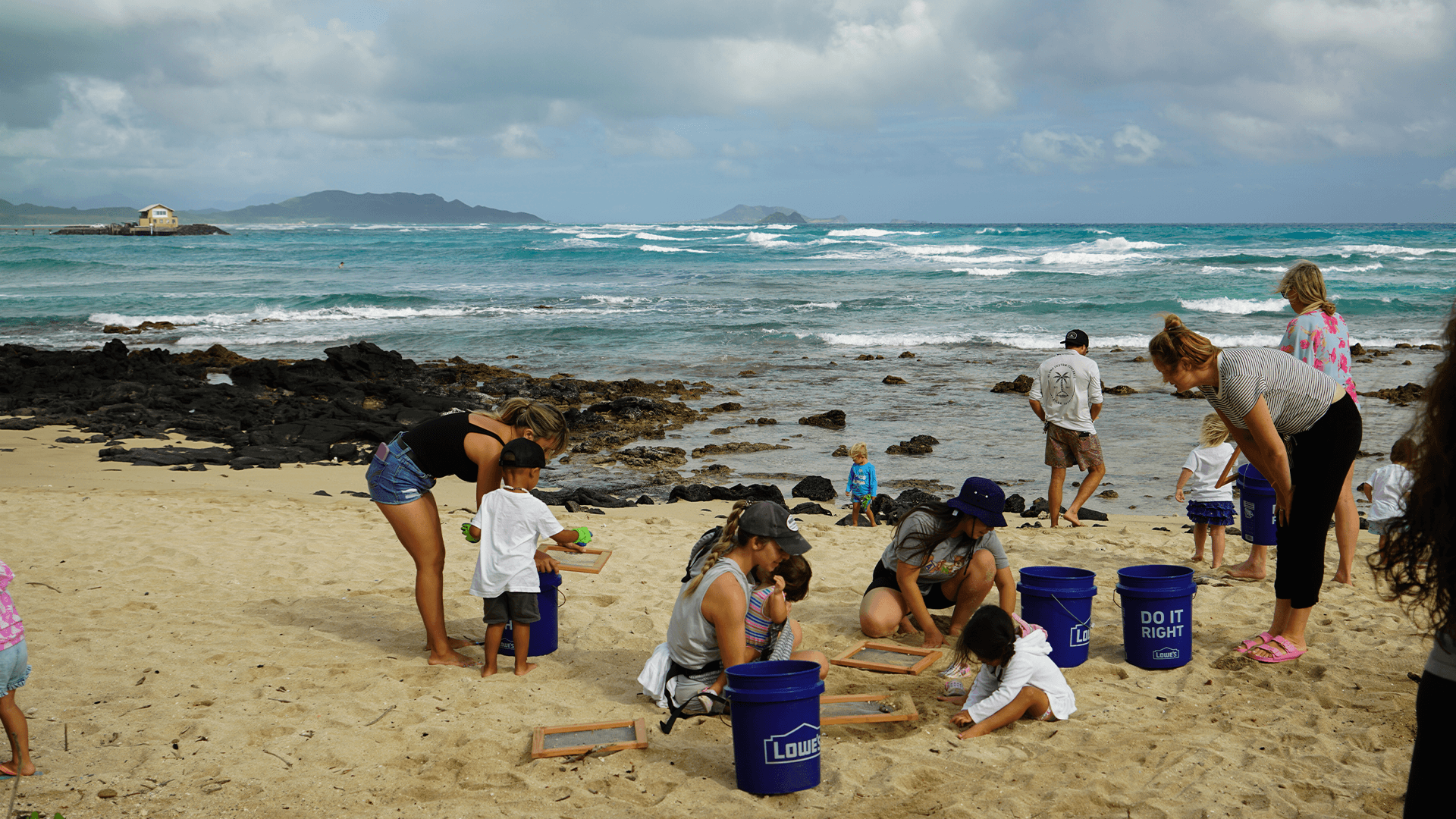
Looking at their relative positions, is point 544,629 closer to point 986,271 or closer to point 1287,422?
point 1287,422

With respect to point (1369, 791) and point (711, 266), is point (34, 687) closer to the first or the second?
point (1369, 791)

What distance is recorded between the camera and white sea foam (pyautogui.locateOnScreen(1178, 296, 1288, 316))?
2872 centimetres

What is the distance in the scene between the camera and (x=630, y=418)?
13.8 meters

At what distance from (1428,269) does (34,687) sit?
4592 cm

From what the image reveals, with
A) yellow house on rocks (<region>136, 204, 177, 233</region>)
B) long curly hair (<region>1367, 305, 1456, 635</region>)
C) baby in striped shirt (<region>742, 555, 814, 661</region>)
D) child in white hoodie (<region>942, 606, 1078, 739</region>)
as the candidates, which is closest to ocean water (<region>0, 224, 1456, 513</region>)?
child in white hoodie (<region>942, 606, 1078, 739</region>)

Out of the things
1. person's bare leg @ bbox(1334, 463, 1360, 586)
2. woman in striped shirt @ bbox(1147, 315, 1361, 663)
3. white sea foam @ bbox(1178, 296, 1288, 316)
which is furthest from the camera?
white sea foam @ bbox(1178, 296, 1288, 316)

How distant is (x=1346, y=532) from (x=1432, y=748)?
16.7 ft

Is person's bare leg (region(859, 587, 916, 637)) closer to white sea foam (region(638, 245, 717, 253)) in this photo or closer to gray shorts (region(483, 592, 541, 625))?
gray shorts (region(483, 592, 541, 625))

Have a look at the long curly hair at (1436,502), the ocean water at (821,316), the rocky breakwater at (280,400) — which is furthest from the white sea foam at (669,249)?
the long curly hair at (1436,502)

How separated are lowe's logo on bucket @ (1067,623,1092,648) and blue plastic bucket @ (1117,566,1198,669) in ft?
0.69

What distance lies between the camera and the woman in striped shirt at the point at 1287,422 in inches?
182

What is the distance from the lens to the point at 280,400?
14.6 metres

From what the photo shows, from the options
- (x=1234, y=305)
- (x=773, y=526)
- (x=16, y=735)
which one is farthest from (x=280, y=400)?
(x=1234, y=305)

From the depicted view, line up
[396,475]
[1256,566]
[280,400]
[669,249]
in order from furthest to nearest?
[669,249], [280,400], [1256,566], [396,475]
